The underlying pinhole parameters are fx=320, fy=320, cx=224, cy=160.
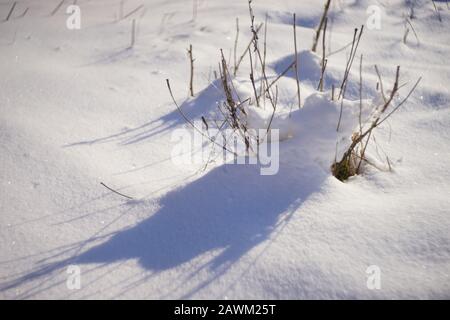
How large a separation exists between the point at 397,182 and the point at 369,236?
319 mm

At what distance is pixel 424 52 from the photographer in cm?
209

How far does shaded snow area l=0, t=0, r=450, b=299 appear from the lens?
33.9 inches

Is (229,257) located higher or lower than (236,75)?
lower

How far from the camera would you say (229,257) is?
91 cm

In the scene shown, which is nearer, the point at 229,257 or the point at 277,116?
the point at 229,257

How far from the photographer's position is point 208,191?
1094 millimetres

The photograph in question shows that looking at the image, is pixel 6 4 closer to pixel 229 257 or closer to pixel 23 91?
pixel 23 91

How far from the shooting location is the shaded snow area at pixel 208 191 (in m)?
0.86

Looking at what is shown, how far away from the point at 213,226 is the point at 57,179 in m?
0.64
